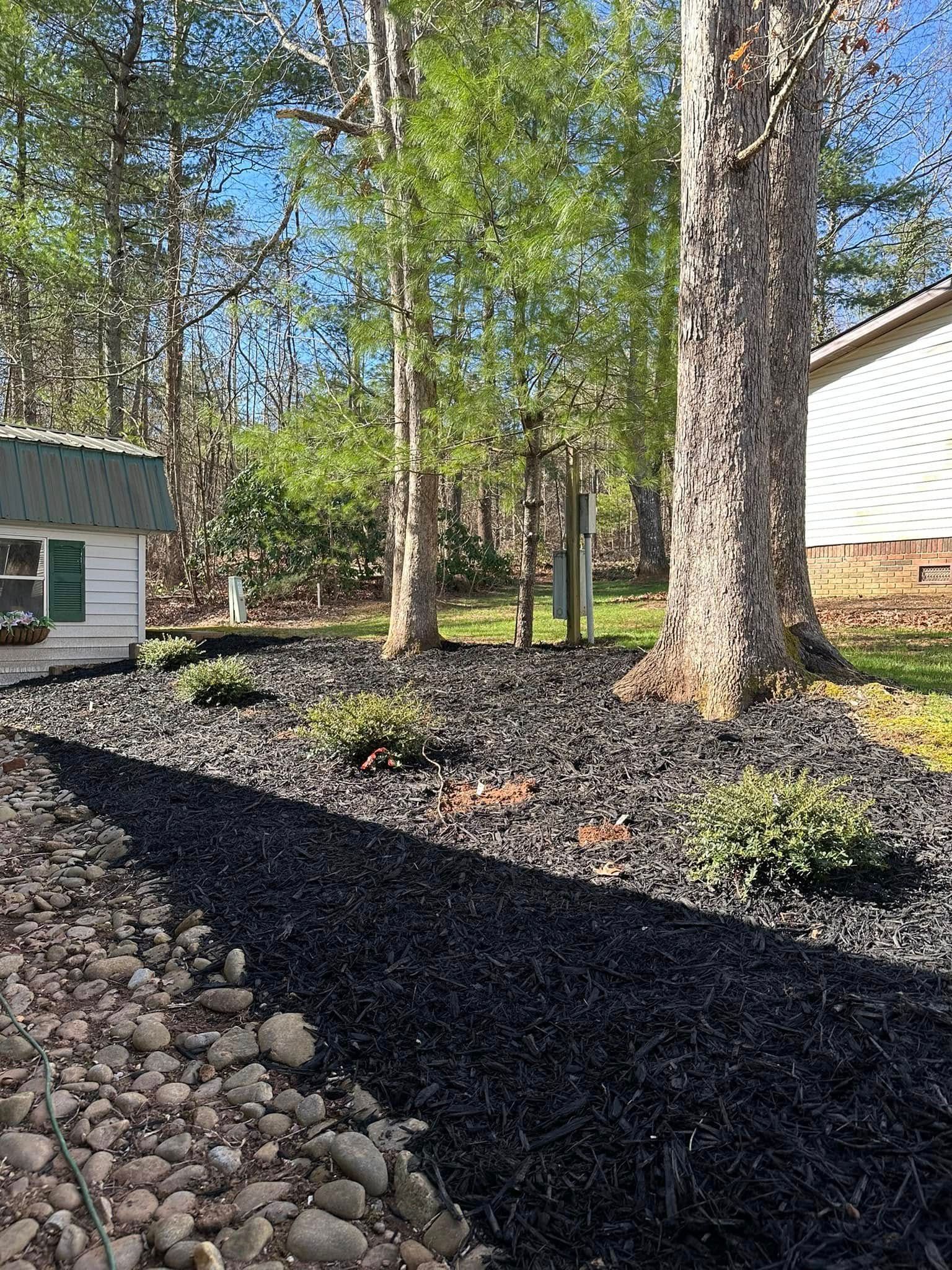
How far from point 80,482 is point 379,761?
251 inches

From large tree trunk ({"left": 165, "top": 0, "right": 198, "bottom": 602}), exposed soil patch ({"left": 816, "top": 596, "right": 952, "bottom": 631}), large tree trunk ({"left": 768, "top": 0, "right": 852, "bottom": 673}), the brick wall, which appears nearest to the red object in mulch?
large tree trunk ({"left": 768, "top": 0, "right": 852, "bottom": 673})

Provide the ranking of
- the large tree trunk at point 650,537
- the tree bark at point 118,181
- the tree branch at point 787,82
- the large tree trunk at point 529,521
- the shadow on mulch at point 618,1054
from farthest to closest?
the large tree trunk at point 650,537 < the tree bark at point 118,181 < the large tree trunk at point 529,521 < the tree branch at point 787,82 < the shadow on mulch at point 618,1054

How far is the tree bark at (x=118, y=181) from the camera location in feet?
38.3

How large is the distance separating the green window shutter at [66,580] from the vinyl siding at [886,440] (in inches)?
344

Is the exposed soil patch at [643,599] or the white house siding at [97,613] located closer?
the white house siding at [97,613]

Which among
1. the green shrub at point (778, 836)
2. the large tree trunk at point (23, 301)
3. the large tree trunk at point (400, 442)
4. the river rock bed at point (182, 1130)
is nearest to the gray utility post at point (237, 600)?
the large tree trunk at point (23, 301)

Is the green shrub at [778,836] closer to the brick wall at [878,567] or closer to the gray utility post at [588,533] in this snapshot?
the gray utility post at [588,533]

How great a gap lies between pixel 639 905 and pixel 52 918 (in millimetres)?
2088

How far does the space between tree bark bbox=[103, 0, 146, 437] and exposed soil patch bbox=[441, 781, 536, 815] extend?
9.98m

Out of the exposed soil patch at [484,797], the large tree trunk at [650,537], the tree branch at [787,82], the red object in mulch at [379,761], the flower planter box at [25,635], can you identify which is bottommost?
the exposed soil patch at [484,797]

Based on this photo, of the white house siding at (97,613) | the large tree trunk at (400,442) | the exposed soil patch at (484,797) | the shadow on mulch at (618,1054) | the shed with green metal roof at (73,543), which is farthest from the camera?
the white house siding at (97,613)

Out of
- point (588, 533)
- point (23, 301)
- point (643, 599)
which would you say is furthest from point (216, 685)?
point (23, 301)

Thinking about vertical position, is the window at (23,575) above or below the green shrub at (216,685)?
above

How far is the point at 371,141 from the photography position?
6020 millimetres
